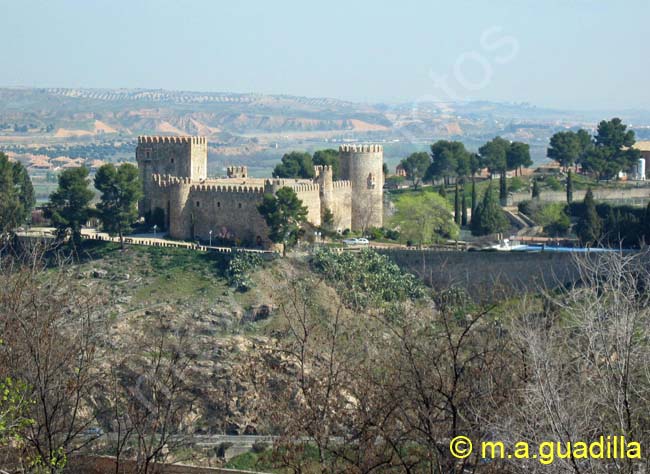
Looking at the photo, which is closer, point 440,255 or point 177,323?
point 177,323

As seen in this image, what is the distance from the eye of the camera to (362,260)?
33.0 meters

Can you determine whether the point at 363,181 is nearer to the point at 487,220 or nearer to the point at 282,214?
the point at 487,220

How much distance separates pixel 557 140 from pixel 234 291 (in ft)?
68.9

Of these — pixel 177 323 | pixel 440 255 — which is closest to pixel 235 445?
pixel 177 323

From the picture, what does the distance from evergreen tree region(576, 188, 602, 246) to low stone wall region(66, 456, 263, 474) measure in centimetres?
1873

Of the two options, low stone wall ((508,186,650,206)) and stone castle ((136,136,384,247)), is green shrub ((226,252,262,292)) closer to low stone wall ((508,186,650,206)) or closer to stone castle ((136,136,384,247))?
stone castle ((136,136,384,247))

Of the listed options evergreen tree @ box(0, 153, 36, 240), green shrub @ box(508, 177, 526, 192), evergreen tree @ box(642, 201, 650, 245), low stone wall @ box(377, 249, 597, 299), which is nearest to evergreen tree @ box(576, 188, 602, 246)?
evergreen tree @ box(642, 201, 650, 245)

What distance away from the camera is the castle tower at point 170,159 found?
38219 millimetres

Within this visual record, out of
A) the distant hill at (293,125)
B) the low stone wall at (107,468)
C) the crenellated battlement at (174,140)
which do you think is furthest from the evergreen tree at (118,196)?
the distant hill at (293,125)

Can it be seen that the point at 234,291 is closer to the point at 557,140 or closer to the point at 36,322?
the point at 36,322

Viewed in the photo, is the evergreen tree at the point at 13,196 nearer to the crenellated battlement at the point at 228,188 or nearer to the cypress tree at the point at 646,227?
the crenellated battlement at the point at 228,188

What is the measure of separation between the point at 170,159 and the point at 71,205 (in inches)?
152

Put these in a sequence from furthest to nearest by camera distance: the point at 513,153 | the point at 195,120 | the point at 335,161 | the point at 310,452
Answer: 1. the point at 195,120
2. the point at 513,153
3. the point at 335,161
4. the point at 310,452

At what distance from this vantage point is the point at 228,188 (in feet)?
115
